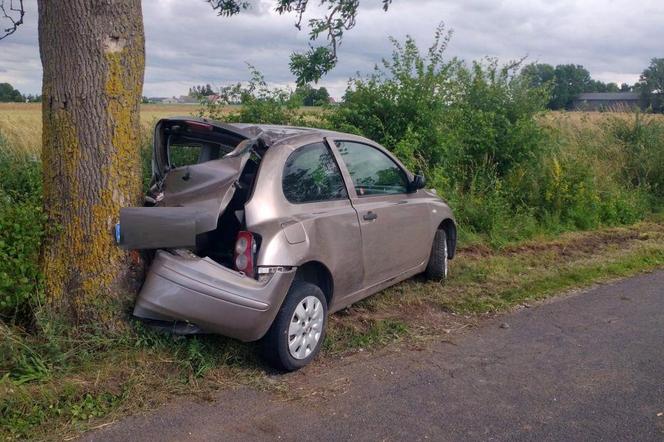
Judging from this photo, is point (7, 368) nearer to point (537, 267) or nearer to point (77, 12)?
point (77, 12)

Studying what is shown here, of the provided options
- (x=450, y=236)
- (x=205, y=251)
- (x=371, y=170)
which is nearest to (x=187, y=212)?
(x=205, y=251)

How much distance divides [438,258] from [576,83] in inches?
1302

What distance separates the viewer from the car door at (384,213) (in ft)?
19.4

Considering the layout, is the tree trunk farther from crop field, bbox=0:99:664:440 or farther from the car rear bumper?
the car rear bumper

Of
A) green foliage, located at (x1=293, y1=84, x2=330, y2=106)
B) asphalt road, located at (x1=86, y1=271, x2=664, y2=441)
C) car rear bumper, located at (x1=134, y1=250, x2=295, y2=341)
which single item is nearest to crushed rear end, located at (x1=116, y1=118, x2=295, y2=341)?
car rear bumper, located at (x1=134, y1=250, x2=295, y2=341)

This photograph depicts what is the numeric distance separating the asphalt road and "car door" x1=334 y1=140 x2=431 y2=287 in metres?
0.92

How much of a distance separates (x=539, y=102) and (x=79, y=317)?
9.68 meters

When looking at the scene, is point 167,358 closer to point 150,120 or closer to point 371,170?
point 371,170

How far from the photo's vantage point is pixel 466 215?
402 inches

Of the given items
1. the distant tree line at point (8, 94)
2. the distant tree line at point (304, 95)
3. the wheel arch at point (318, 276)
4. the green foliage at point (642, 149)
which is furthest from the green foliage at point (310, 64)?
the distant tree line at point (8, 94)

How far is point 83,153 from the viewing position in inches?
194

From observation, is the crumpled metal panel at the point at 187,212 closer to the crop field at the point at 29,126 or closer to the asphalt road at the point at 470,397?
the asphalt road at the point at 470,397

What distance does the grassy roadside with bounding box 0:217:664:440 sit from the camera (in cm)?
414

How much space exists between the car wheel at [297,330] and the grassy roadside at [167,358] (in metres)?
0.17
